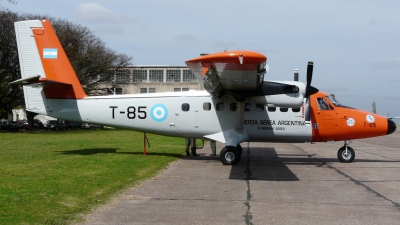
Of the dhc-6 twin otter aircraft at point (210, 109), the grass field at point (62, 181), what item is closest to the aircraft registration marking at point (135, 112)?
the dhc-6 twin otter aircraft at point (210, 109)

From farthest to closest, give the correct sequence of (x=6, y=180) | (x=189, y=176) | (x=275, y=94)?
(x=275, y=94) < (x=189, y=176) < (x=6, y=180)

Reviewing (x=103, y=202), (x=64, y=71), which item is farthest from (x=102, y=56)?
(x=103, y=202)

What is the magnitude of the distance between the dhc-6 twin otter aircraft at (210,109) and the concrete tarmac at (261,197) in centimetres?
146

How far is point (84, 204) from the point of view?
8.89 metres

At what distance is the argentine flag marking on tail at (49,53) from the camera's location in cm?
1761

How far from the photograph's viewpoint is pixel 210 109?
56.1ft

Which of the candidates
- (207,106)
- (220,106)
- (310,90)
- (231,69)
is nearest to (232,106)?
(220,106)

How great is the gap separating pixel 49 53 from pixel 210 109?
22.9 feet

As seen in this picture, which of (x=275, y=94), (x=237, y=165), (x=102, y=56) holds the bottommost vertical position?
(x=237, y=165)

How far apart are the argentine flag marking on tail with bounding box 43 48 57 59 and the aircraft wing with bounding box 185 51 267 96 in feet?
22.0

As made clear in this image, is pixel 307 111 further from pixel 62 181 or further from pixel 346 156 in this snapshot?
pixel 62 181

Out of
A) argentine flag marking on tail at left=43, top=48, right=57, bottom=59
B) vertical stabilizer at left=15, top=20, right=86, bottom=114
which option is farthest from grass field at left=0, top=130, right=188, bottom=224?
argentine flag marking on tail at left=43, top=48, right=57, bottom=59

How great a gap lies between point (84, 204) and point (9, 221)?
5.80ft

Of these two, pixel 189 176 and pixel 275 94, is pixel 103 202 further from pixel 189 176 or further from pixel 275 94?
pixel 275 94
